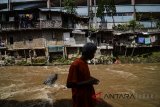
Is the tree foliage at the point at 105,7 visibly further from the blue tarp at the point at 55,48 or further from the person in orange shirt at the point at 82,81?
the person in orange shirt at the point at 82,81

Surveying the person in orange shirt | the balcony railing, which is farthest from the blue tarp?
the person in orange shirt

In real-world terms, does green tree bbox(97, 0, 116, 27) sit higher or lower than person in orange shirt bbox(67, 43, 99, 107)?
higher

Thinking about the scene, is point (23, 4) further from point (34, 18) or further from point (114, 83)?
point (114, 83)

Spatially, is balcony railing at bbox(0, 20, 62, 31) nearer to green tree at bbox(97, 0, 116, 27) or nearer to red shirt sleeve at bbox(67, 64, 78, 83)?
green tree at bbox(97, 0, 116, 27)

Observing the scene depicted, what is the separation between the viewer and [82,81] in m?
4.16

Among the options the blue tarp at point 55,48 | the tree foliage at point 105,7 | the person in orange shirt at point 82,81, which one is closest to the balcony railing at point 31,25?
the blue tarp at point 55,48

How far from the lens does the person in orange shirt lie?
13.5 ft

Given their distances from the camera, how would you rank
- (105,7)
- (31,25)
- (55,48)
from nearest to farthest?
(55,48) → (31,25) → (105,7)

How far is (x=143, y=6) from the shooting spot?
41531mm

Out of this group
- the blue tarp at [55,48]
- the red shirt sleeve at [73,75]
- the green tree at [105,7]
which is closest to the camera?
the red shirt sleeve at [73,75]

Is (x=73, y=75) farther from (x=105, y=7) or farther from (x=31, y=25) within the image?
(x=105, y=7)

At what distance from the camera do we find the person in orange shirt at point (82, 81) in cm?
413

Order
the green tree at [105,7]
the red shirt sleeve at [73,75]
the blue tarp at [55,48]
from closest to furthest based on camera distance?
the red shirt sleeve at [73,75] → the blue tarp at [55,48] → the green tree at [105,7]

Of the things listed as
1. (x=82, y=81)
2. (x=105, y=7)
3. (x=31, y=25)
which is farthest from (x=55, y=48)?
(x=82, y=81)
